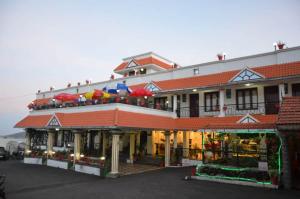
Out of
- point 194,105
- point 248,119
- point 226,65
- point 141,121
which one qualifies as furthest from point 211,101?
point 141,121

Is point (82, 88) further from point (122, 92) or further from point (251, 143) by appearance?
point (251, 143)

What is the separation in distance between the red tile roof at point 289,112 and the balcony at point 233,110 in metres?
5.14

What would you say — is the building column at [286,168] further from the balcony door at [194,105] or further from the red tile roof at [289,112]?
the balcony door at [194,105]

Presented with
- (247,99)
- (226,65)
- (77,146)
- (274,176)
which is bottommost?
(274,176)

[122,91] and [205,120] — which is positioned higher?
[122,91]

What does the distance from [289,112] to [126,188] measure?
10.4 meters

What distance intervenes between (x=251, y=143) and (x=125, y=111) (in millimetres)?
11494

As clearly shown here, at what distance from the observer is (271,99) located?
69.5 feet

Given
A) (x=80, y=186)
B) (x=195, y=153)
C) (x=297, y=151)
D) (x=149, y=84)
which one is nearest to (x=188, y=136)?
(x=195, y=153)

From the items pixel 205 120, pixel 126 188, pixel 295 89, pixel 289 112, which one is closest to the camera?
pixel 289 112

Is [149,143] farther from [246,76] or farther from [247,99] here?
[246,76]

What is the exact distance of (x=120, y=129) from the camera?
62.6ft

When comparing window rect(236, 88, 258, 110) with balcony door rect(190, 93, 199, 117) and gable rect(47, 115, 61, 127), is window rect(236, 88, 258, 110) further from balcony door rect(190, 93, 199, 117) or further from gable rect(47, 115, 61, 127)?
gable rect(47, 115, 61, 127)

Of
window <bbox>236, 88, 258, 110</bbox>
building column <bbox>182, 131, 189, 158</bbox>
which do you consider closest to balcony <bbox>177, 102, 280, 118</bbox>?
window <bbox>236, 88, 258, 110</bbox>
